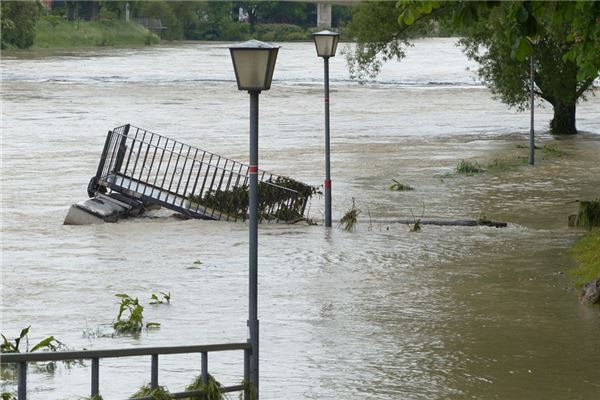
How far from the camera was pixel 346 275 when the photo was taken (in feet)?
60.1

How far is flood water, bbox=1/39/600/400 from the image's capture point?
1245cm

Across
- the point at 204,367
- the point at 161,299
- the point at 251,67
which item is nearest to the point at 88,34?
the point at 161,299

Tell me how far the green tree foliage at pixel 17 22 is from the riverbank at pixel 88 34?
15.0 ft

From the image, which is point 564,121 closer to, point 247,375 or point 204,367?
point 247,375

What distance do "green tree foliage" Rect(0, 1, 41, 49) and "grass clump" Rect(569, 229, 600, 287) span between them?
3451 inches

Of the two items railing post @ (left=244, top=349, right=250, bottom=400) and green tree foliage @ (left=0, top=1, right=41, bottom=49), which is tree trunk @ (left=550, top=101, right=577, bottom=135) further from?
green tree foliage @ (left=0, top=1, right=41, bottom=49)

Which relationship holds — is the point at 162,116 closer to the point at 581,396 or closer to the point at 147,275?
the point at 147,275

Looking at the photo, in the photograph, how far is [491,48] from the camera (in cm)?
3916

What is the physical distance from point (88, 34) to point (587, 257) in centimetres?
11394

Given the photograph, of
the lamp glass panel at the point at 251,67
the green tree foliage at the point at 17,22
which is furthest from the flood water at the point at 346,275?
the green tree foliage at the point at 17,22

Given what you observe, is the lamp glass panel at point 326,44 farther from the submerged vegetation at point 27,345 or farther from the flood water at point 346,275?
the submerged vegetation at point 27,345

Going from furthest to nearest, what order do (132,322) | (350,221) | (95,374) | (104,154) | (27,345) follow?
(104,154) < (350,221) < (132,322) < (27,345) < (95,374)

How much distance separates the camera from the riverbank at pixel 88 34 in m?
120

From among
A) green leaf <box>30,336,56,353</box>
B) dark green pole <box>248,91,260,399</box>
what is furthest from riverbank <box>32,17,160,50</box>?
dark green pole <box>248,91,260,399</box>
